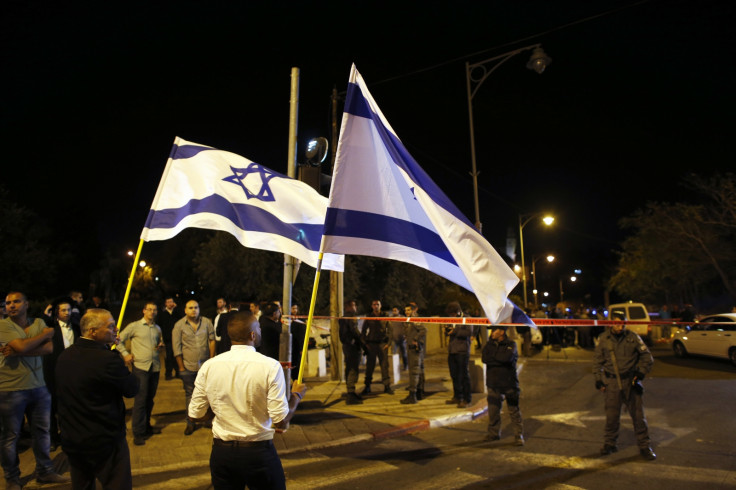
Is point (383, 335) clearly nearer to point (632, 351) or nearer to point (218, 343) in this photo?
point (218, 343)

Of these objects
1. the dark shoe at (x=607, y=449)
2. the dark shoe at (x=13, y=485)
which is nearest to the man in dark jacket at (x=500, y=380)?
the dark shoe at (x=607, y=449)

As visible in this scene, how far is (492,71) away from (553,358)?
1124cm

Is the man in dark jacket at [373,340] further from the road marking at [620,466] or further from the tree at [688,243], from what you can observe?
the tree at [688,243]

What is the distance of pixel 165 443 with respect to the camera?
6.90 m

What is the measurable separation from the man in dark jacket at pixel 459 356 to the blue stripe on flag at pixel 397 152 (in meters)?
4.96

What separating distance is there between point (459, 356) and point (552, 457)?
333cm

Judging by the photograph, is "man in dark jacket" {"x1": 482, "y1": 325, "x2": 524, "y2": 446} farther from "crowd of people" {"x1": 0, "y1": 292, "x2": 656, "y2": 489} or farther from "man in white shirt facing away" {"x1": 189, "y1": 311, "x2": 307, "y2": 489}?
"man in white shirt facing away" {"x1": 189, "y1": 311, "x2": 307, "y2": 489}

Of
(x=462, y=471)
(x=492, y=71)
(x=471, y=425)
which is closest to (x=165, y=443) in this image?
(x=462, y=471)

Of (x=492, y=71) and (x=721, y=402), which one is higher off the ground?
(x=492, y=71)

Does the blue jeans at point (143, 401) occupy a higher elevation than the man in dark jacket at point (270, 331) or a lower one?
lower

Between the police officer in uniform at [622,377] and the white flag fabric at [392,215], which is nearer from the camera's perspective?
the white flag fabric at [392,215]

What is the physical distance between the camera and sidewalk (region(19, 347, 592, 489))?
6168 millimetres

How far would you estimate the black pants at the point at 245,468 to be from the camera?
119 inches

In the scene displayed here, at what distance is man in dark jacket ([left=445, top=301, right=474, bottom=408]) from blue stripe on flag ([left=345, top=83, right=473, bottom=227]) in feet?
16.3
